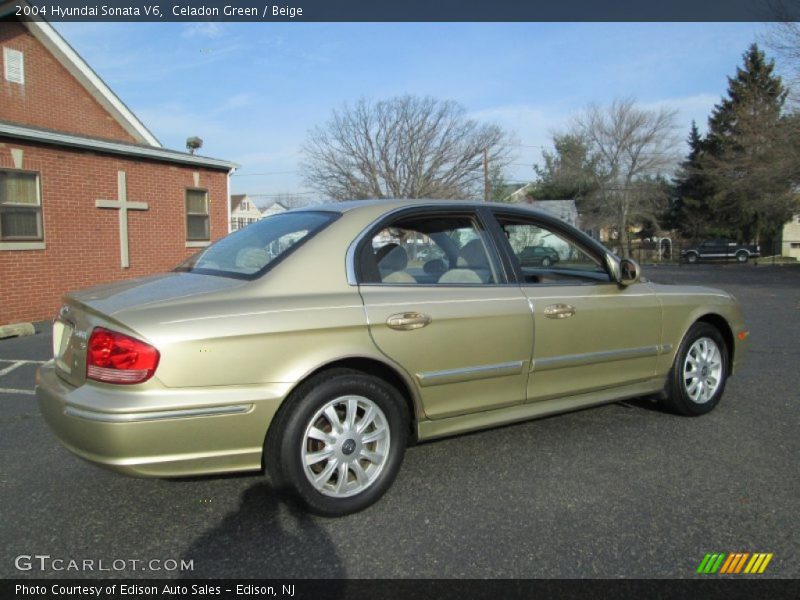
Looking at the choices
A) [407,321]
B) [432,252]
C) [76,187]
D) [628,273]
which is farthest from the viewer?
[76,187]

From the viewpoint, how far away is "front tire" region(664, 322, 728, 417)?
434 centimetres

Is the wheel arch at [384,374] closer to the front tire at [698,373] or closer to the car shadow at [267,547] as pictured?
the car shadow at [267,547]

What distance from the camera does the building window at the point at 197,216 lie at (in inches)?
542

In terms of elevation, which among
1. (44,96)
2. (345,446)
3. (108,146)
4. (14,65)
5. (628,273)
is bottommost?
(345,446)

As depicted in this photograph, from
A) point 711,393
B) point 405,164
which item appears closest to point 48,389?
point 711,393

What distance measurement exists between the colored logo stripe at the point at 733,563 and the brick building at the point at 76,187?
10.6 metres

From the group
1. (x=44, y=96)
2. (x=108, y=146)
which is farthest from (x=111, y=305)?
(x=44, y=96)

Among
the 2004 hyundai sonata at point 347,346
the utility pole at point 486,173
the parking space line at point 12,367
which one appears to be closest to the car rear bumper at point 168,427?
the 2004 hyundai sonata at point 347,346

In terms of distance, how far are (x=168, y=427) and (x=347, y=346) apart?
86 centimetres

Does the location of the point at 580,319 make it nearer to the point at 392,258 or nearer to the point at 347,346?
the point at 392,258

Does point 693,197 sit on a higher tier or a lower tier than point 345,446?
higher

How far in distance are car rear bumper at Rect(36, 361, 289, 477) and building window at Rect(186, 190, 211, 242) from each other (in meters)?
11.6

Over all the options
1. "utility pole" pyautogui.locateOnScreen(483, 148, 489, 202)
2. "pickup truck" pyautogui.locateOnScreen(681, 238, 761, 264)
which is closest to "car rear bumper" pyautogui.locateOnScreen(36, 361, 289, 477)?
"utility pole" pyautogui.locateOnScreen(483, 148, 489, 202)

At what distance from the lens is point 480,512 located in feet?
9.83
